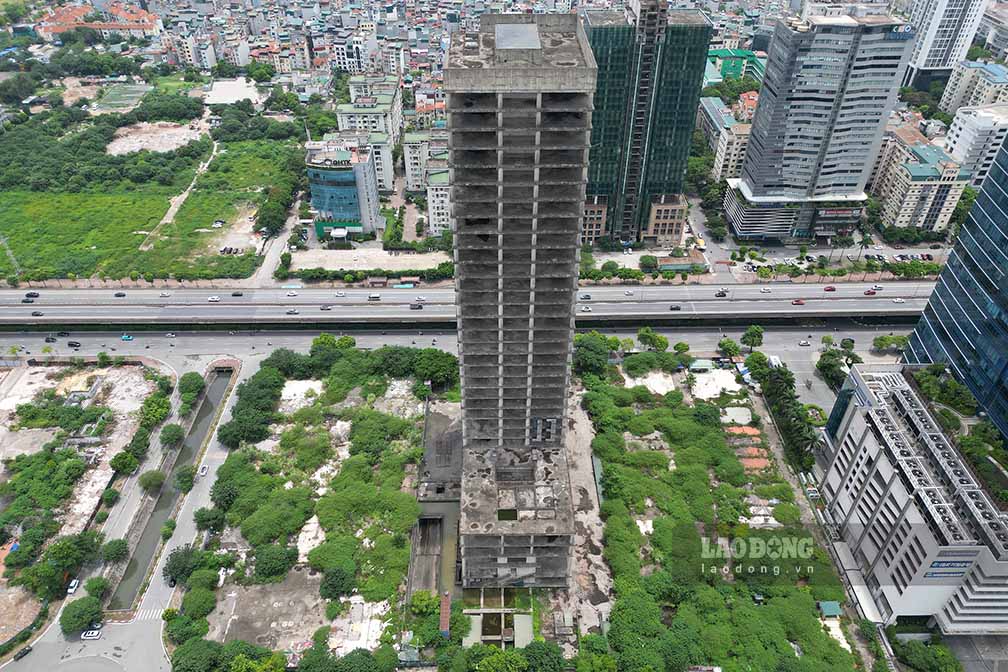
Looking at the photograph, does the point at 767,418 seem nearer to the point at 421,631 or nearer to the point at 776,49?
the point at 421,631

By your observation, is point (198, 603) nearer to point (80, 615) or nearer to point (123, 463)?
point (80, 615)

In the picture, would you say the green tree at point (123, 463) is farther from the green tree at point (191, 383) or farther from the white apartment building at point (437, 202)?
the white apartment building at point (437, 202)

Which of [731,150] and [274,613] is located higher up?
[731,150]

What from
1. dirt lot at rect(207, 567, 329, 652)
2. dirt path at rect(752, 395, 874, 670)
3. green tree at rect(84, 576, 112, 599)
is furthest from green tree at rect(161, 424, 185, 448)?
dirt path at rect(752, 395, 874, 670)

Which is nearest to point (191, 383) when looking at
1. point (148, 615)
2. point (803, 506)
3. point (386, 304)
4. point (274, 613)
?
point (386, 304)

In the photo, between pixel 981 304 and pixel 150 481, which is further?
pixel 150 481

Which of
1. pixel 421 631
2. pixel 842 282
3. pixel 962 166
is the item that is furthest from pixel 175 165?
pixel 962 166
